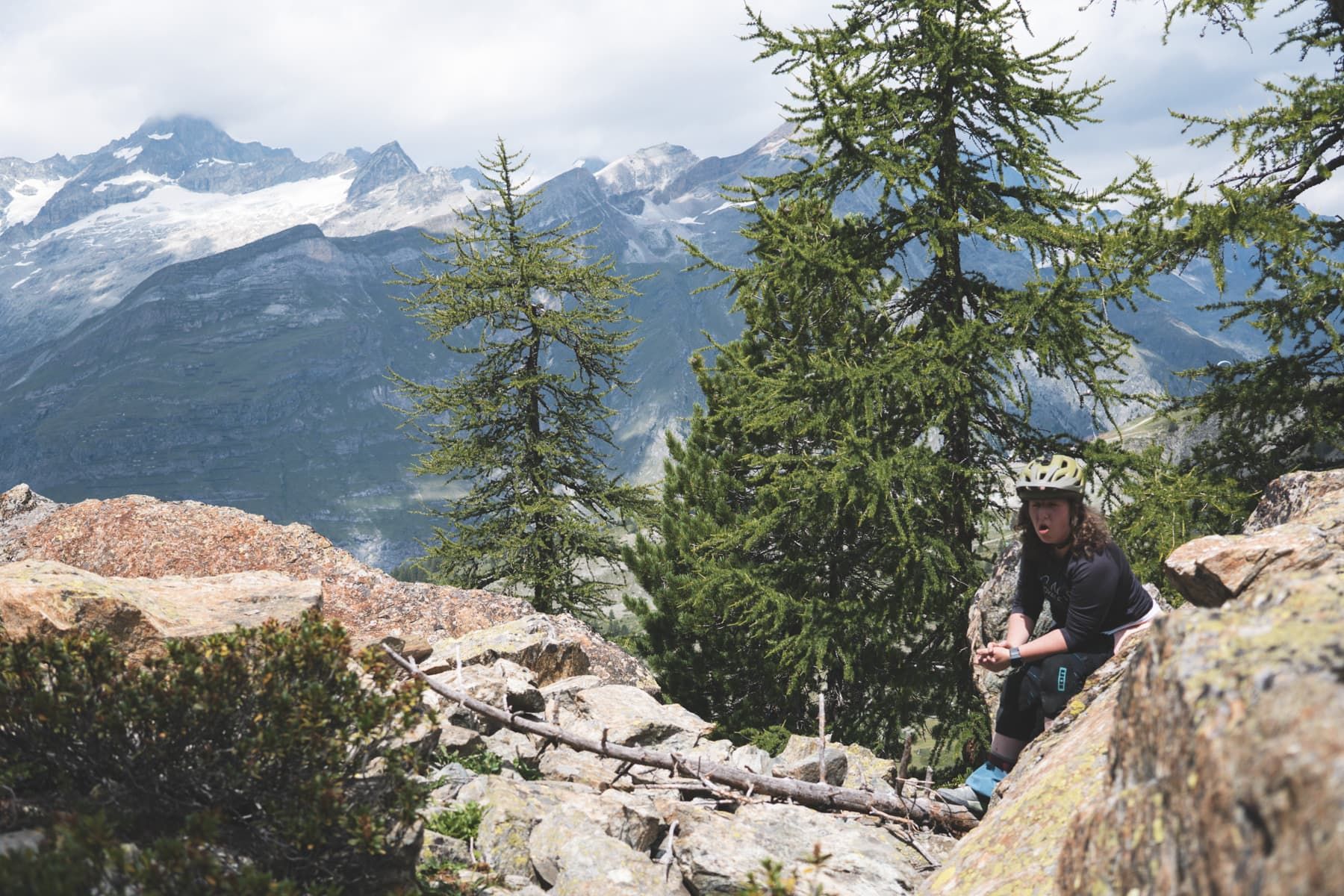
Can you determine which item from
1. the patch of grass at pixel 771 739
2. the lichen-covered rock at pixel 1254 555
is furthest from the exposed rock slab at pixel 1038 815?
the patch of grass at pixel 771 739

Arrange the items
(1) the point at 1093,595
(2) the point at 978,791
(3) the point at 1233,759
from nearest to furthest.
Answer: (3) the point at 1233,759, (1) the point at 1093,595, (2) the point at 978,791

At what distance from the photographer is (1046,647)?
585cm

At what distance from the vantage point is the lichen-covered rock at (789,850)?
213 inches

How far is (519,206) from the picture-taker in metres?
23.6

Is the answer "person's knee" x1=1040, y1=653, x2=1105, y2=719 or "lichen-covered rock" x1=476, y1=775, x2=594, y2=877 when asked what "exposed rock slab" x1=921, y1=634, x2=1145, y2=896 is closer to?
"person's knee" x1=1040, y1=653, x2=1105, y2=719

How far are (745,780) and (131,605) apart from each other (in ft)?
18.8

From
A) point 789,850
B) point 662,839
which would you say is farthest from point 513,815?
point 789,850

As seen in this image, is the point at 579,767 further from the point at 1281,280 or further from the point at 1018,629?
the point at 1281,280

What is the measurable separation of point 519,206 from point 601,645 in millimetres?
14905

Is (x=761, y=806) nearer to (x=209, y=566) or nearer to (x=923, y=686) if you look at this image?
(x=923, y=686)

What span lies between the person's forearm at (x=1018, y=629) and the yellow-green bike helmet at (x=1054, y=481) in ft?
3.18

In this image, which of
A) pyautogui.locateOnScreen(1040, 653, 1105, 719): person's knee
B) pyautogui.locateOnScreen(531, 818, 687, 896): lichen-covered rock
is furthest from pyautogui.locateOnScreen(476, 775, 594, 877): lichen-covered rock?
pyautogui.locateOnScreen(1040, 653, 1105, 719): person's knee

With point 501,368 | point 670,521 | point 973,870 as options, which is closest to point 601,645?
point 670,521

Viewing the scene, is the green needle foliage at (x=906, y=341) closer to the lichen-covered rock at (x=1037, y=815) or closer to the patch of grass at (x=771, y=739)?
the patch of grass at (x=771, y=739)
